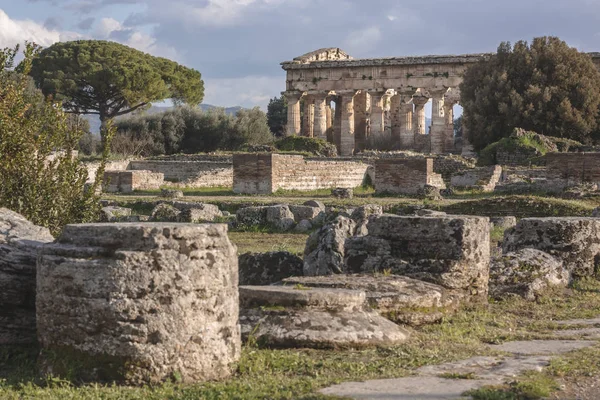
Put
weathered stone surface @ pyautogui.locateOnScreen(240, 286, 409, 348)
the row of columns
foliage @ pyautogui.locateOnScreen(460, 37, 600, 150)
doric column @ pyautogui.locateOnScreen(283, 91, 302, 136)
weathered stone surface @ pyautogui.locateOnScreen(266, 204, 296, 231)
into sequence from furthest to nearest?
1. doric column @ pyautogui.locateOnScreen(283, 91, 302, 136)
2. the row of columns
3. foliage @ pyautogui.locateOnScreen(460, 37, 600, 150)
4. weathered stone surface @ pyautogui.locateOnScreen(266, 204, 296, 231)
5. weathered stone surface @ pyautogui.locateOnScreen(240, 286, 409, 348)

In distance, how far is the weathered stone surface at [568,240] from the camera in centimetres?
1112

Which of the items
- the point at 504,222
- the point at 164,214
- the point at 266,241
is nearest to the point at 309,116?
the point at 164,214

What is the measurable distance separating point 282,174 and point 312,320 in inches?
787

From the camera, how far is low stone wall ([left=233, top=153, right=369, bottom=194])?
2614 cm

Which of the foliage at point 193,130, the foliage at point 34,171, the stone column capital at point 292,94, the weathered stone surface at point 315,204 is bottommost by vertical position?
the weathered stone surface at point 315,204

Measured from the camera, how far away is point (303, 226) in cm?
1838

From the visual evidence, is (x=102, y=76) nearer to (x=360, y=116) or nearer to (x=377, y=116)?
(x=360, y=116)

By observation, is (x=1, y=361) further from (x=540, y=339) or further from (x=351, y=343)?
(x=540, y=339)

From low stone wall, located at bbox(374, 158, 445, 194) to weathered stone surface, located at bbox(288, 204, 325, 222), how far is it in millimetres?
6409

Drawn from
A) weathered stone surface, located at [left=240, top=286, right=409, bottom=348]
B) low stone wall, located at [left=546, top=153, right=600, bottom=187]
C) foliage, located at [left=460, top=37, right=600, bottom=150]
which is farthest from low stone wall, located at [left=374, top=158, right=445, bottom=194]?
weathered stone surface, located at [left=240, top=286, right=409, bottom=348]

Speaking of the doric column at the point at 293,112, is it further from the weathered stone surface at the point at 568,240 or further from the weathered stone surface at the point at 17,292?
the weathered stone surface at the point at 17,292

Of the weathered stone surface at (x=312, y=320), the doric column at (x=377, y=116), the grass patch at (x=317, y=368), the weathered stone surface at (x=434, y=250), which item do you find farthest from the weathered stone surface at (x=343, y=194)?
the doric column at (x=377, y=116)

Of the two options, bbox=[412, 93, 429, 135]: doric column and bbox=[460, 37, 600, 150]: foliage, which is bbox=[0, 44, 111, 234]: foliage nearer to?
bbox=[460, 37, 600, 150]: foliage

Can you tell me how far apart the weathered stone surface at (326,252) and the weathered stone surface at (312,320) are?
8.51ft
